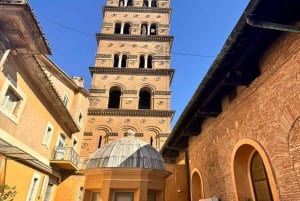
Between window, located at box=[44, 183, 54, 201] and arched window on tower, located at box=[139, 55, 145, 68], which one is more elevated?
arched window on tower, located at box=[139, 55, 145, 68]

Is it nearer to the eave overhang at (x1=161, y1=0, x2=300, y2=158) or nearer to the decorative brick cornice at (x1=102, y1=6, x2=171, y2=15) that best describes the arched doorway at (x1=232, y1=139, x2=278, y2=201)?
the eave overhang at (x1=161, y1=0, x2=300, y2=158)

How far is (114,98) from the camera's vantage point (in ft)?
72.8

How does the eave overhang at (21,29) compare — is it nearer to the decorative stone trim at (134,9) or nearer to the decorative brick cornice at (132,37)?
the decorative brick cornice at (132,37)

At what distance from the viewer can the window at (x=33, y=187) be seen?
11.6m

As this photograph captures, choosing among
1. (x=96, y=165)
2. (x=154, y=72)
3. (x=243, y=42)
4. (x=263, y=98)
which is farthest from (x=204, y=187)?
(x=154, y=72)

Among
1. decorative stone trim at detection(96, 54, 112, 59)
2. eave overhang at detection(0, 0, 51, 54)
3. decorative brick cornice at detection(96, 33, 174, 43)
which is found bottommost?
eave overhang at detection(0, 0, 51, 54)

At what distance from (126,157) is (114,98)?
47.3ft

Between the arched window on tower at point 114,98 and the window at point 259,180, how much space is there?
16915mm

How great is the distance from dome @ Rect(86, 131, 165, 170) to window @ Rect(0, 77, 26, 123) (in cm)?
409

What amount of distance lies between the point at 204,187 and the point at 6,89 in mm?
8553

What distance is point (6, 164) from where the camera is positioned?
9.39 metres

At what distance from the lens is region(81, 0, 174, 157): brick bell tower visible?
19.5 meters

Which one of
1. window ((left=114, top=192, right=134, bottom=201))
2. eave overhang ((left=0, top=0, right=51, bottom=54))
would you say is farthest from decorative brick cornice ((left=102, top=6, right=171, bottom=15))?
window ((left=114, top=192, right=134, bottom=201))

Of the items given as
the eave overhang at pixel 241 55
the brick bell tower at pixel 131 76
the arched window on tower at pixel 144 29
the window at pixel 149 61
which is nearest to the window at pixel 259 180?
the eave overhang at pixel 241 55
